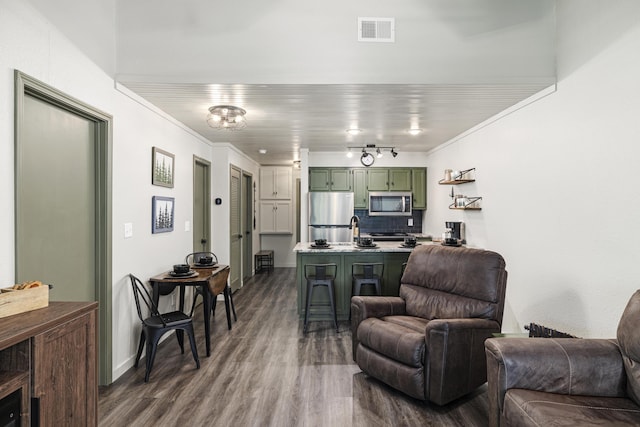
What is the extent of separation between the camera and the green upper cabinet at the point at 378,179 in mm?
6395

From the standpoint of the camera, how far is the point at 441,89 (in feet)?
9.65

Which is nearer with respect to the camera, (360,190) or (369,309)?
(369,309)

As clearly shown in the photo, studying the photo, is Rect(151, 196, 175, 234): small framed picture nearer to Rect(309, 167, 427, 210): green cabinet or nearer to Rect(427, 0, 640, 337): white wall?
Rect(309, 167, 427, 210): green cabinet

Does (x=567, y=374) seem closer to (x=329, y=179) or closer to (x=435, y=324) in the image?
(x=435, y=324)

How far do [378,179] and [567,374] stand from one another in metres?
4.91

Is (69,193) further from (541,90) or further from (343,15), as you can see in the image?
(541,90)

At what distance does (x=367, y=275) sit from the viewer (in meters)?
4.02

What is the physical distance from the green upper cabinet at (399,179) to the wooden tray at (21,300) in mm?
5528

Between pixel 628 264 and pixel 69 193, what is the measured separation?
145 inches

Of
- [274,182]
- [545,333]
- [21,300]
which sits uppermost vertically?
[274,182]

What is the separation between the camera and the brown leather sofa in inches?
63.8

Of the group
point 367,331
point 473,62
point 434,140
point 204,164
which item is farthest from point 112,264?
point 434,140

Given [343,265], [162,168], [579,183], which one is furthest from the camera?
[343,265]

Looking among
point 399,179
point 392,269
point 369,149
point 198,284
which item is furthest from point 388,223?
point 198,284
